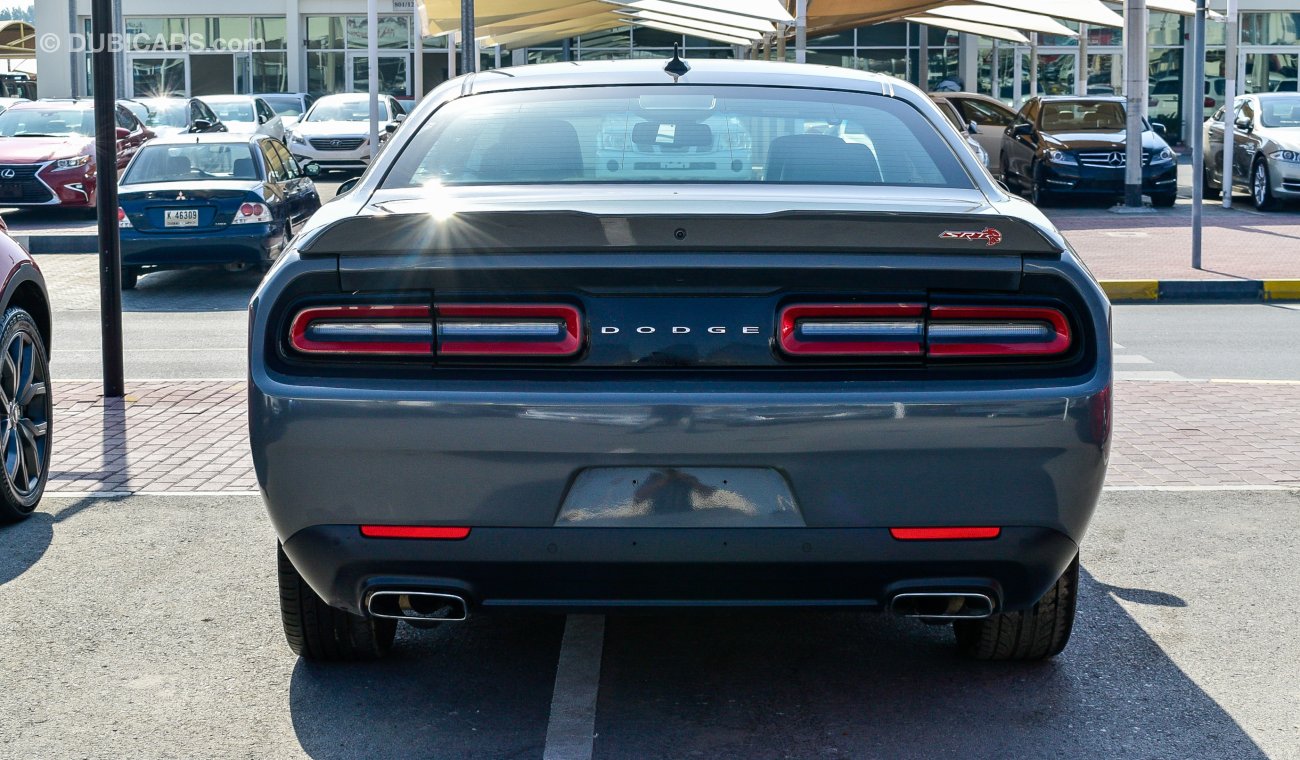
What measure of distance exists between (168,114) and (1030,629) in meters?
25.3

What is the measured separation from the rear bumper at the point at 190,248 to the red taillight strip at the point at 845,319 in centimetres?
1222

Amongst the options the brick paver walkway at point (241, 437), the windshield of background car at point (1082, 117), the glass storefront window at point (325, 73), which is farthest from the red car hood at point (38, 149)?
the glass storefront window at point (325, 73)

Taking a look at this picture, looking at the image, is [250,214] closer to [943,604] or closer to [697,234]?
[697,234]

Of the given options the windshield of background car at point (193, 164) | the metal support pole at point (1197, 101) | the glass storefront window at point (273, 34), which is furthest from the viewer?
the glass storefront window at point (273, 34)

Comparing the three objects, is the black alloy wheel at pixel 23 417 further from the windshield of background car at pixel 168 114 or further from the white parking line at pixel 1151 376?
the windshield of background car at pixel 168 114

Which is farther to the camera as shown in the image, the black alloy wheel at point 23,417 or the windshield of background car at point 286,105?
the windshield of background car at point 286,105

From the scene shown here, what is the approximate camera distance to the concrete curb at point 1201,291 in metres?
14.5

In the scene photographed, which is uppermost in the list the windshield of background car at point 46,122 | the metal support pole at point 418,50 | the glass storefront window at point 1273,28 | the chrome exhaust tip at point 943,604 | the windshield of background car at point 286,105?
the glass storefront window at point 1273,28

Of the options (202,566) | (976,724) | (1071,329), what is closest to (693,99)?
(1071,329)

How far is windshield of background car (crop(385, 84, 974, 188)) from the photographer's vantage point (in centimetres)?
444

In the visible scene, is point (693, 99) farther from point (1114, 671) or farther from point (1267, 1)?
point (1267, 1)

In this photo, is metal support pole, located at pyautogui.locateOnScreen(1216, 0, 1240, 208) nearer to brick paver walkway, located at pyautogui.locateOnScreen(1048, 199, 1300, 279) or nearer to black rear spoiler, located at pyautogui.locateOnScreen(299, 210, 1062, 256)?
brick paver walkway, located at pyautogui.locateOnScreen(1048, 199, 1300, 279)

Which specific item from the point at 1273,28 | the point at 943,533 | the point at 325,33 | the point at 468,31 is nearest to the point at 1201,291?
the point at 468,31

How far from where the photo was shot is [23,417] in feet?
20.7
